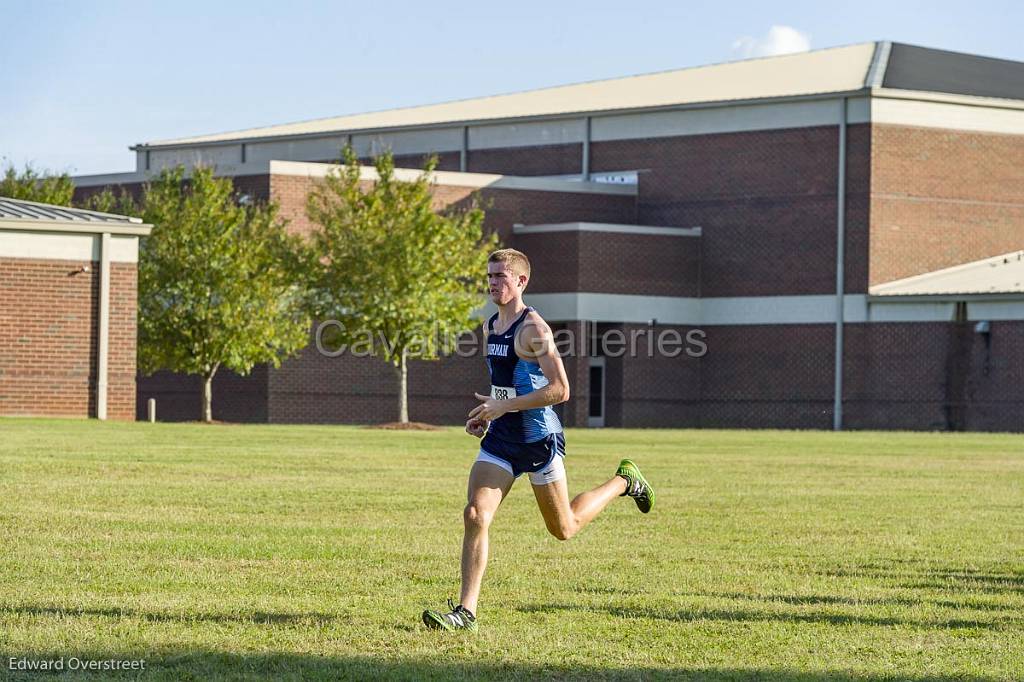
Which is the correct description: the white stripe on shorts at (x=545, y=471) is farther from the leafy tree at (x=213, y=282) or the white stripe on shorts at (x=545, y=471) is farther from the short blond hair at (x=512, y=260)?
the leafy tree at (x=213, y=282)

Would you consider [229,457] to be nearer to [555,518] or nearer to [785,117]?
[555,518]

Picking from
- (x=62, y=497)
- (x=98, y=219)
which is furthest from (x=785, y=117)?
(x=62, y=497)

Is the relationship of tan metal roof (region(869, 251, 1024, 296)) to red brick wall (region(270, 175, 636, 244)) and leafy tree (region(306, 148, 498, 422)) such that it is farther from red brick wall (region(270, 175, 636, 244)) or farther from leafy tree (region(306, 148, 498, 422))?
leafy tree (region(306, 148, 498, 422))

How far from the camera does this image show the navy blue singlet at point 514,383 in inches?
369

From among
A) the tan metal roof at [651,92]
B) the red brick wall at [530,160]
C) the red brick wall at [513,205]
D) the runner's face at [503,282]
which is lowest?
the runner's face at [503,282]

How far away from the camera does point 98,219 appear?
122ft

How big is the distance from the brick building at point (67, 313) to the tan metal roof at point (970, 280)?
22935 millimetres

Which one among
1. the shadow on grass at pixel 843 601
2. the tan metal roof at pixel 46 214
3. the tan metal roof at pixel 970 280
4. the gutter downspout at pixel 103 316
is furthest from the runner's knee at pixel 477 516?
the tan metal roof at pixel 970 280

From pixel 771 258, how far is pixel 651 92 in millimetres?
8632

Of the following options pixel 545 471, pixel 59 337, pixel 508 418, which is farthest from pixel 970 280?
pixel 508 418

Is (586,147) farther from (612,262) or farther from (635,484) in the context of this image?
(635,484)

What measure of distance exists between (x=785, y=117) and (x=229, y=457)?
30313 millimetres

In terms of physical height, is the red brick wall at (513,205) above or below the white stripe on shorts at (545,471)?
above

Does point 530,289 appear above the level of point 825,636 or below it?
above
